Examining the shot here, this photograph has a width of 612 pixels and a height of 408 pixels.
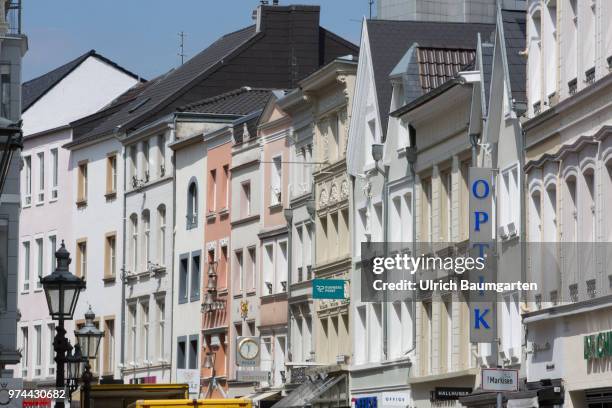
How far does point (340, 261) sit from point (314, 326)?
3.14m

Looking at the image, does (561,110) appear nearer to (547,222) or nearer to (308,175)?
(547,222)

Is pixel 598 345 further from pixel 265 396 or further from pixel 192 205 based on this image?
pixel 192 205

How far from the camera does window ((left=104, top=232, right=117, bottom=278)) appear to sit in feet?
244

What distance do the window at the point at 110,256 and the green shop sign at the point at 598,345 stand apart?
139 feet

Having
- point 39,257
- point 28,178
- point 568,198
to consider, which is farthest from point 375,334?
point 28,178

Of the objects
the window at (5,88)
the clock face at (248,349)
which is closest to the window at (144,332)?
the clock face at (248,349)

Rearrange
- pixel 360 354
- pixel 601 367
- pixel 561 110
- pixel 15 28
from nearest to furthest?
pixel 601 367, pixel 561 110, pixel 15 28, pixel 360 354

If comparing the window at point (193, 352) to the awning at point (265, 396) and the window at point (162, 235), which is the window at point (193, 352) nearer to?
the window at point (162, 235)

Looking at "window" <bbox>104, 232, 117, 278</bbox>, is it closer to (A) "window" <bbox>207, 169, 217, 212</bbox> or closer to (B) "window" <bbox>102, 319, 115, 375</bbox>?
(B) "window" <bbox>102, 319, 115, 375</bbox>

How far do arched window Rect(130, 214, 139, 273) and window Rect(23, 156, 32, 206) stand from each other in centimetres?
853

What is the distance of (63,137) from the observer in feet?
256

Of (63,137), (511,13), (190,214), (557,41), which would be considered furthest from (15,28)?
(63,137)

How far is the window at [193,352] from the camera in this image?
67.1 m

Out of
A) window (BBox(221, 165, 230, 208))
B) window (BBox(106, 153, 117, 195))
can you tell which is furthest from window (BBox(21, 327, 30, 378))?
window (BBox(221, 165, 230, 208))
